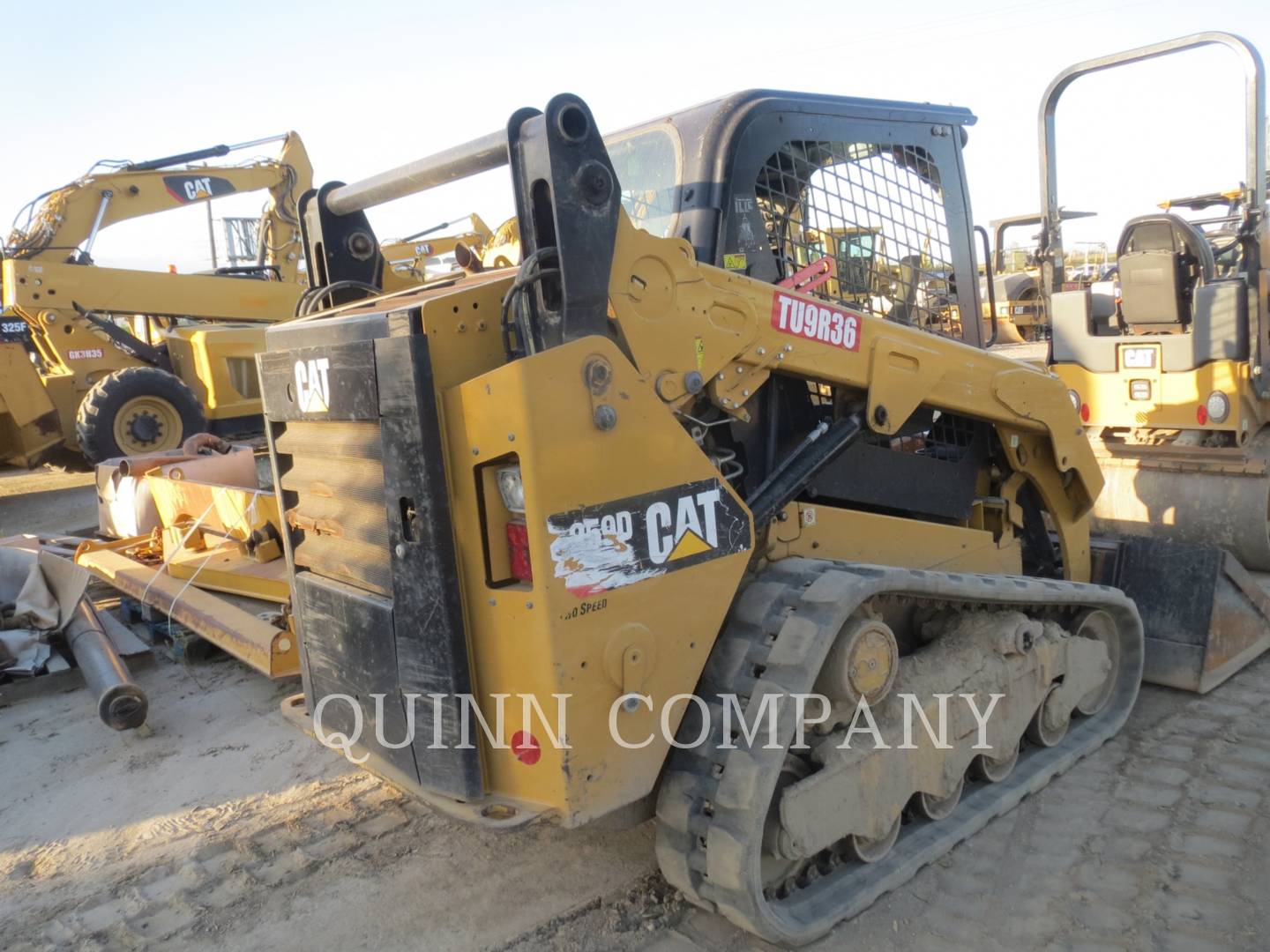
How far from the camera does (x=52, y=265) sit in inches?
468

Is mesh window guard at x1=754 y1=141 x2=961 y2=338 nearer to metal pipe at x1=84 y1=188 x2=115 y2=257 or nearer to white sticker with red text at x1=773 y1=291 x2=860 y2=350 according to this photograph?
white sticker with red text at x1=773 y1=291 x2=860 y2=350

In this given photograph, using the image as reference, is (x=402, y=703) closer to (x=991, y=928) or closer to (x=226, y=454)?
(x=991, y=928)

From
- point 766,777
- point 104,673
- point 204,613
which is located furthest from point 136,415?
point 766,777

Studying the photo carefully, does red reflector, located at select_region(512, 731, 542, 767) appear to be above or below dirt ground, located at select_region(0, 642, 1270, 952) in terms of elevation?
above

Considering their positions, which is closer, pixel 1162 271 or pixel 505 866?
pixel 505 866

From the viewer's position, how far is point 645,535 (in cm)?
256

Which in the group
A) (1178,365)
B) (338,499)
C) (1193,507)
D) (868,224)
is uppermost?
(868,224)

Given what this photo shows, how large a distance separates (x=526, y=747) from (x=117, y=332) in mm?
11689

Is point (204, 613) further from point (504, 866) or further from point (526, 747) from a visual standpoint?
point (526, 747)

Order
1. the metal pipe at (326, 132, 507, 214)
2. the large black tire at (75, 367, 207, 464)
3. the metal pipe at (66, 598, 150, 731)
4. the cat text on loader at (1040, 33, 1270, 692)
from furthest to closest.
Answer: the large black tire at (75, 367, 207, 464)
the cat text on loader at (1040, 33, 1270, 692)
the metal pipe at (66, 598, 150, 731)
the metal pipe at (326, 132, 507, 214)

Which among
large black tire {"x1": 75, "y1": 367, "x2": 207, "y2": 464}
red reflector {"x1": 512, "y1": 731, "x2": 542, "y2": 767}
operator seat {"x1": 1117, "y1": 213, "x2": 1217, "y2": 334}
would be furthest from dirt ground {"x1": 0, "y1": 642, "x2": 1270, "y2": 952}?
large black tire {"x1": 75, "y1": 367, "x2": 207, "y2": 464}

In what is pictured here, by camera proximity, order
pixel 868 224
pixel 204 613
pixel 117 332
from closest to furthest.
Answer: pixel 868 224 → pixel 204 613 → pixel 117 332

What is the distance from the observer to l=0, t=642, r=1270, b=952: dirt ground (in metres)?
2.85

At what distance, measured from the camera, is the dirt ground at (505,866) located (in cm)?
285
